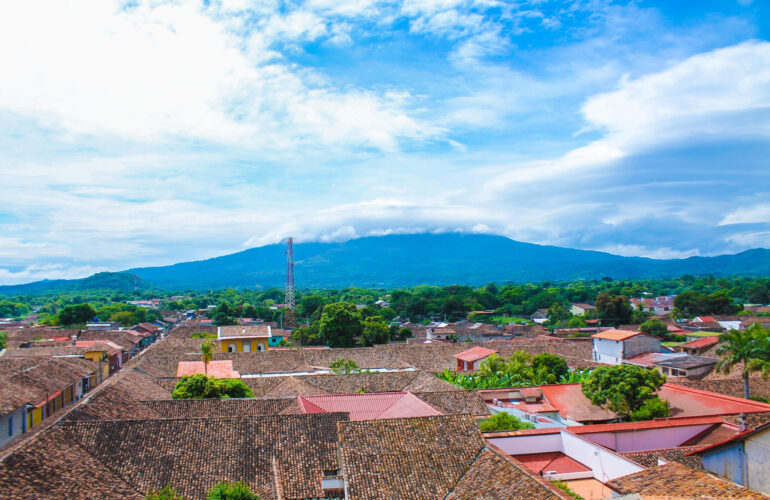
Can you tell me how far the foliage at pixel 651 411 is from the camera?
18219 millimetres

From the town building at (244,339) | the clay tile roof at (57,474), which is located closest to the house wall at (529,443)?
the clay tile roof at (57,474)

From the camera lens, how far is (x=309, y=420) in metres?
15.1

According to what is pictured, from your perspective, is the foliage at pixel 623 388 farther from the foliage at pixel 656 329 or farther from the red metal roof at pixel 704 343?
the foliage at pixel 656 329

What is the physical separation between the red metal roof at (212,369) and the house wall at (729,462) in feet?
70.6

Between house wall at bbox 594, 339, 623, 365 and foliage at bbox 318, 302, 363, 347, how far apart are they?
18.5 meters

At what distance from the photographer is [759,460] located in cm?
870

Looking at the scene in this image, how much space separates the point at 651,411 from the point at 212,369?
20.4 m

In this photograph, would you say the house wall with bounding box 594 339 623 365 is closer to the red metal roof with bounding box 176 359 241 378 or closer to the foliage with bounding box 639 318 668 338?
the foliage with bounding box 639 318 668 338

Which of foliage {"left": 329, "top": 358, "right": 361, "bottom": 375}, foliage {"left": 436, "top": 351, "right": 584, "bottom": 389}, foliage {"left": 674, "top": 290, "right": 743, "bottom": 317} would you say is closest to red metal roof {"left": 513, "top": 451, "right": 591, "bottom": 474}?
foliage {"left": 436, "top": 351, "right": 584, "bottom": 389}

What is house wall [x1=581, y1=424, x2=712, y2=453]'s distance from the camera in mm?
13250

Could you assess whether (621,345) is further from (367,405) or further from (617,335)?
(367,405)

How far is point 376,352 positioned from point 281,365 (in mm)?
6448

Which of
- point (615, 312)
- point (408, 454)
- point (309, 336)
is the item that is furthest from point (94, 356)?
point (615, 312)

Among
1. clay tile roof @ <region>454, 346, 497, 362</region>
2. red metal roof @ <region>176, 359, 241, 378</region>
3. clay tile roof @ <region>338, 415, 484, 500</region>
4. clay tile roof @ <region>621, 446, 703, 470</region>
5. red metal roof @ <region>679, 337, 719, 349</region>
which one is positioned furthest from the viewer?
red metal roof @ <region>679, 337, 719, 349</region>
